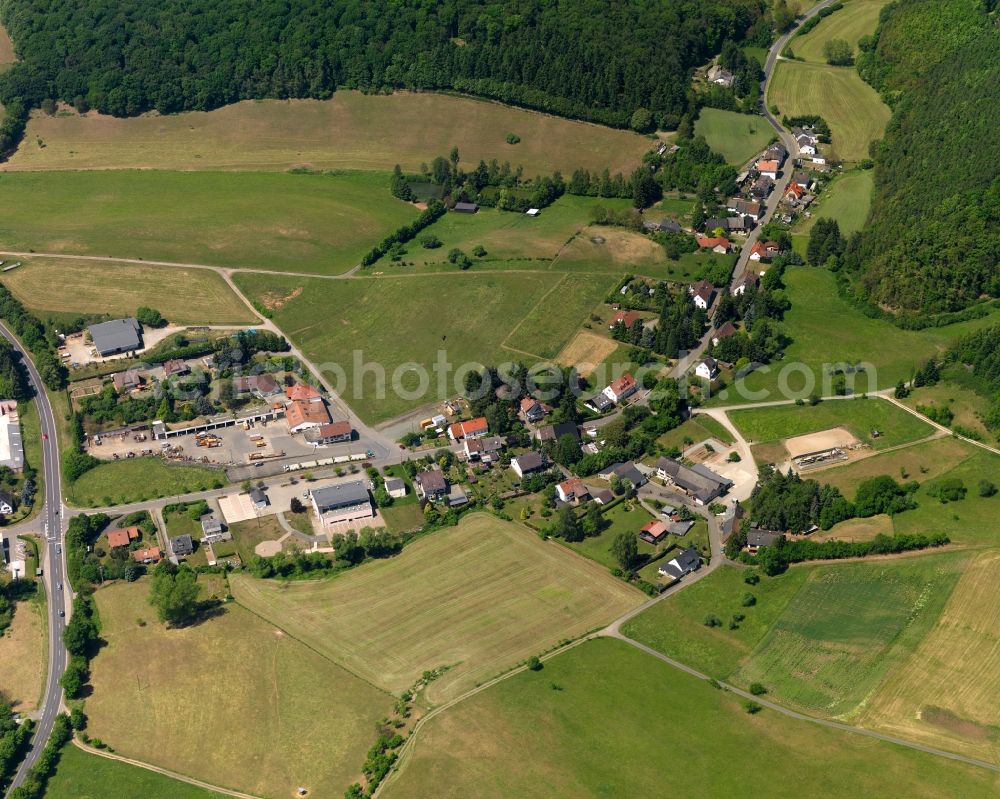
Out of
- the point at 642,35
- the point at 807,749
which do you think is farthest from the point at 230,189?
the point at 807,749

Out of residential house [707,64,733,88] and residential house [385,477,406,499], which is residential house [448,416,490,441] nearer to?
residential house [385,477,406,499]

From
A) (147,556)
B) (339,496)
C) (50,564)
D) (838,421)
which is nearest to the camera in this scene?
(50,564)

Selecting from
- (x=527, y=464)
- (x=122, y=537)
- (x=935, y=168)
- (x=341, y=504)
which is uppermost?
(x=935, y=168)

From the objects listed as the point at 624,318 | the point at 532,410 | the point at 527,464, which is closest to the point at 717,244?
the point at 624,318

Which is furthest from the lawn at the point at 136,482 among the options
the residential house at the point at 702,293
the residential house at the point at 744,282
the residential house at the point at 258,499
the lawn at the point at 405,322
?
the residential house at the point at 744,282

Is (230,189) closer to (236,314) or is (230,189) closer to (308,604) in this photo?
(236,314)

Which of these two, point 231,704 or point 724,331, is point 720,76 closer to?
point 724,331

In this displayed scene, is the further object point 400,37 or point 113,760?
point 400,37
